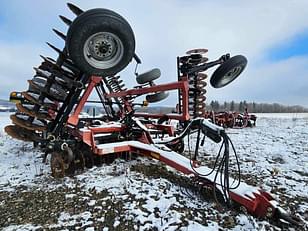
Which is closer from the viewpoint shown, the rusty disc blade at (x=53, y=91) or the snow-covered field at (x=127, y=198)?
the snow-covered field at (x=127, y=198)

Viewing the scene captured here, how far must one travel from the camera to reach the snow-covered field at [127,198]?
2.25 meters

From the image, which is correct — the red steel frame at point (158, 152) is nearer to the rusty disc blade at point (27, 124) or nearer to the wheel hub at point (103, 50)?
the wheel hub at point (103, 50)

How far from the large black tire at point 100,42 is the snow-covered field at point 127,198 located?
5.92 feet

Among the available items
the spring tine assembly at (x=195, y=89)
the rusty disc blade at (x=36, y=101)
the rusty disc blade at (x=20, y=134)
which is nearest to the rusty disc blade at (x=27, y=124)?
the rusty disc blade at (x=36, y=101)

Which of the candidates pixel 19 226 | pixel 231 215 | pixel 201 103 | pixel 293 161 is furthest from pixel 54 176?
pixel 201 103

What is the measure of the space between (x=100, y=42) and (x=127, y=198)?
240cm

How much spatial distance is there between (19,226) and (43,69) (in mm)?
3162

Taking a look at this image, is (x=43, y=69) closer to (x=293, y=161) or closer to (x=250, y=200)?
(x=250, y=200)

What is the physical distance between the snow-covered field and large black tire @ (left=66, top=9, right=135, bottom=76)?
5.92ft

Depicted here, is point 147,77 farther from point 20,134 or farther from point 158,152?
point 20,134

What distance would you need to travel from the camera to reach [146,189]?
3.02 meters

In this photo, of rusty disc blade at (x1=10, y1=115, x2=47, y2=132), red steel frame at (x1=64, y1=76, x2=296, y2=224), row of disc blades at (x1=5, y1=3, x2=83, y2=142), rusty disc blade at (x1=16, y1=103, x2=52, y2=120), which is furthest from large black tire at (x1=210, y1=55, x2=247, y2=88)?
rusty disc blade at (x1=10, y1=115, x2=47, y2=132)

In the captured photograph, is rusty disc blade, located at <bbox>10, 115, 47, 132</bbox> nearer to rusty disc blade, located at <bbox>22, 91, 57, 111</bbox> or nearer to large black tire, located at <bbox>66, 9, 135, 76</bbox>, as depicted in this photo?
rusty disc blade, located at <bbox>22, 91, 57, 111</bbox>

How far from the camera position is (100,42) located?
11.2ft
